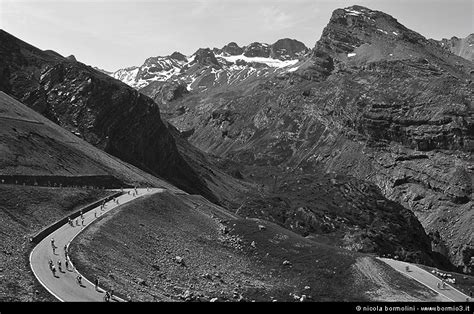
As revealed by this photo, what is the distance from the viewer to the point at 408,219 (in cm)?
19312

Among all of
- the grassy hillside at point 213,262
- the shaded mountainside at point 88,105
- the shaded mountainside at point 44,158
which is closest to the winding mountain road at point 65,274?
the grassy hillside at point 213,262

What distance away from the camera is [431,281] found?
77.9 metres

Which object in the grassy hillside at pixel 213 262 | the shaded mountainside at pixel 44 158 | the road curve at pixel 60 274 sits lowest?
the grassy hillside at pixel 213 262

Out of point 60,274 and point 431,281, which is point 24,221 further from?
point 431,281

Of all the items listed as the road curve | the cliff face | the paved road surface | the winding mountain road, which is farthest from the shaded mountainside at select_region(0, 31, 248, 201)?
the road curve

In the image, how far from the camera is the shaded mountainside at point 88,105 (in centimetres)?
17050

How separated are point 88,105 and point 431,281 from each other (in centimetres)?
13943

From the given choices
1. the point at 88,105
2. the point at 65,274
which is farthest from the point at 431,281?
the point at 88,105

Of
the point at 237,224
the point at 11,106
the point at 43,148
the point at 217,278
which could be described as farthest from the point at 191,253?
the point at 11,106

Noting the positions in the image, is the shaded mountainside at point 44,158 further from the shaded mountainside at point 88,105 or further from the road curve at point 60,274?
the shaded mountainside at point 88,105

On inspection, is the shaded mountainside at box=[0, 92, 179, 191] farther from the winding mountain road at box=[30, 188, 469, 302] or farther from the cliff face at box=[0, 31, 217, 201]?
the cliff face at box=[0, 31, 217, 201]

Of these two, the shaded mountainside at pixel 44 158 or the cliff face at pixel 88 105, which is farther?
the cliff face at pixel 88 105
